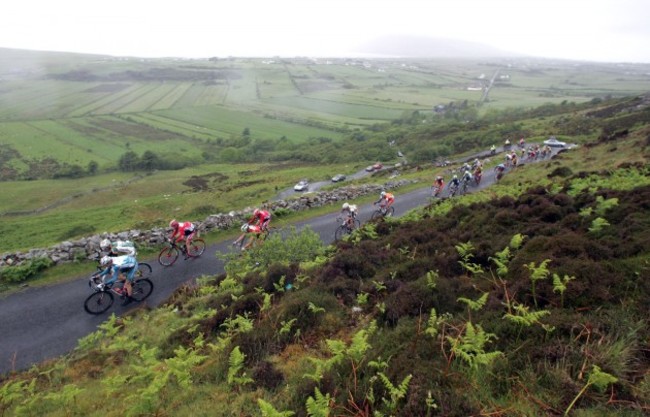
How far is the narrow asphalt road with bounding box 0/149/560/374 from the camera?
12713 mm

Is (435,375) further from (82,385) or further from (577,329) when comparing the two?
(82,385)

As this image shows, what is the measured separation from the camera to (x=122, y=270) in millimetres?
15031

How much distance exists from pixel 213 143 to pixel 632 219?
5024 inches

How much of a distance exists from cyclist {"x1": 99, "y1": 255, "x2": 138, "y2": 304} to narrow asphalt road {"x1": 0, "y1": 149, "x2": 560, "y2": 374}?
79cm

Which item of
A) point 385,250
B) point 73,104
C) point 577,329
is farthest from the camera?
point 73,104

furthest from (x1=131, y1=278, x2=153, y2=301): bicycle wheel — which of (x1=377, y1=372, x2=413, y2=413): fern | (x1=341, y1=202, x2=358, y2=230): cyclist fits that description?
(x1=377, y1=372, x2=413, y2=413): fern

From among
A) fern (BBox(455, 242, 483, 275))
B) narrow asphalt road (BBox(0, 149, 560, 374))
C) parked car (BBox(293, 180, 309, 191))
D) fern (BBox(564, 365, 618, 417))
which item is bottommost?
parked car (BBox(293, 180, 309, 191))

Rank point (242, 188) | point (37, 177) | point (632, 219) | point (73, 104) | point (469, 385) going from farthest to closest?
point (73, 104) → point (37, 177) → point (242, 188) → point (632, 219) → point (469, 385)

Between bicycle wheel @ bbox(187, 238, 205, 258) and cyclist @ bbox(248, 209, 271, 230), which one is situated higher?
cyclist @ bbox(248, 209, 271, 230)

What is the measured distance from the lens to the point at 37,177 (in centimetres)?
9100

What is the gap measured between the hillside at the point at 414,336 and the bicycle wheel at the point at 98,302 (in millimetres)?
2077

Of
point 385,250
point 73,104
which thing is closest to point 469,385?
point 385,250

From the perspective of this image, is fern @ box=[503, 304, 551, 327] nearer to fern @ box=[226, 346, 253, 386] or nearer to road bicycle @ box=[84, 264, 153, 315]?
fern @ box=[226, 346, 253, 386]

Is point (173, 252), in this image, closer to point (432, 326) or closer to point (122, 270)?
point (122, 270)
